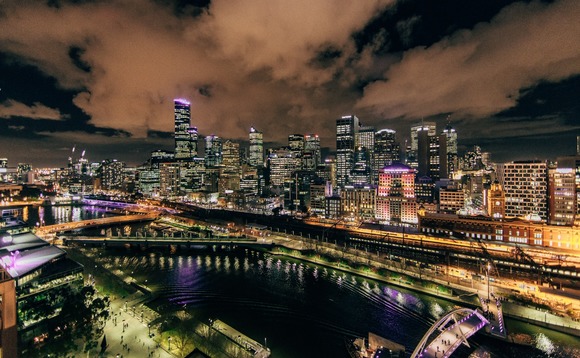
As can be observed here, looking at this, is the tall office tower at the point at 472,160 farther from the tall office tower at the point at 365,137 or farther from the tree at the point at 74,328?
the tree at the point at 74,328

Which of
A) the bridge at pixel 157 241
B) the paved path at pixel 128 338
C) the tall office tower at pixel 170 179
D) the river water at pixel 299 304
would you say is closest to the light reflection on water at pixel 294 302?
the river water at pixel 299 304

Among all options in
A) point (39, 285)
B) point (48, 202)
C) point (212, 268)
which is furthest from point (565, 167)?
point (48, 202)

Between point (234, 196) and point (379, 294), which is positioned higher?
point (234, 196)

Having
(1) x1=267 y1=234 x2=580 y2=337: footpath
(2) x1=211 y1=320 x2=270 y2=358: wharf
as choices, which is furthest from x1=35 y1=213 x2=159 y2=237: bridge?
(2) x1=211 y1=320 x2=270 y2=358: wharf

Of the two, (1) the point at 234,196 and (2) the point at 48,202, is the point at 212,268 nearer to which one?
(1) the point at 234,196

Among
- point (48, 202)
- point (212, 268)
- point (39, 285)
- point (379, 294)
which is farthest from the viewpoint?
point (48, 202)

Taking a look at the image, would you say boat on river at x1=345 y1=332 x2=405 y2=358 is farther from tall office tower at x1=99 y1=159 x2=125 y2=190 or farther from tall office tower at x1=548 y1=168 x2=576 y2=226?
tall office tower at x1=99 y1=159 x2=125 y2=190
